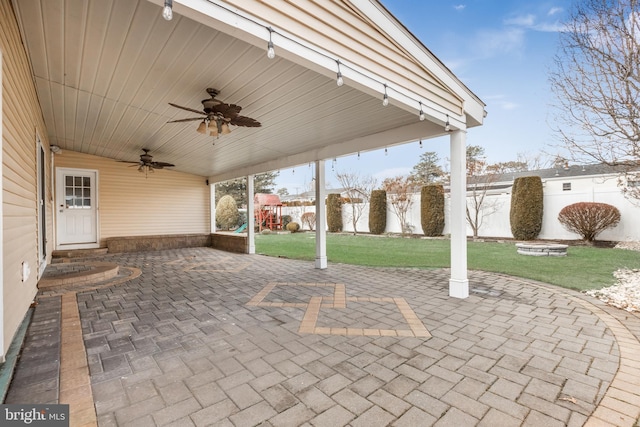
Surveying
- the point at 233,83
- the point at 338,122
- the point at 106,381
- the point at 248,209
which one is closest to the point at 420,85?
the point at 338,122

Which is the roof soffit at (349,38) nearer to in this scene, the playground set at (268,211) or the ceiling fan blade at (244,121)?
the ceiling fan blade at (244,121)

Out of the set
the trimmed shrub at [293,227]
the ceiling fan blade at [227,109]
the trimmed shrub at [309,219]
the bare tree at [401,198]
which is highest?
the ceiling fan blade at [227,109]

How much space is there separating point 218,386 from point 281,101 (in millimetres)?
3085

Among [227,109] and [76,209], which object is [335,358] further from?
[76,209]

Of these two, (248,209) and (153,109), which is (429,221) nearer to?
(248,209)

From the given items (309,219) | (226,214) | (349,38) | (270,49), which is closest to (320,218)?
(349,38)

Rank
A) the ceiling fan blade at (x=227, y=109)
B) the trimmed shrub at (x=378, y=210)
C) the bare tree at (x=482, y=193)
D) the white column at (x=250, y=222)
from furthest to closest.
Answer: the trimmed shrub at (x=378, y=210) → the bare tree at (x=482, y=193) → the white column at (x=250, y=222) → the ceiling fan blade at (x=227, y=109)

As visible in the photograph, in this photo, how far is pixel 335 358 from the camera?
222cm

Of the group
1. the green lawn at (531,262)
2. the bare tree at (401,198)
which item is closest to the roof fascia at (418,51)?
the green lawn at (531,262)

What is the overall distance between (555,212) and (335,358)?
33.9 ft

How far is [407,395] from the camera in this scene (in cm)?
175

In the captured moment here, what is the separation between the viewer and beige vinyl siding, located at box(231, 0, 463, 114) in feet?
6.64

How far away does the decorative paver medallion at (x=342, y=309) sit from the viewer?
2.74m

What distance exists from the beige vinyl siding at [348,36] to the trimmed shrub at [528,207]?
8.11 metres
